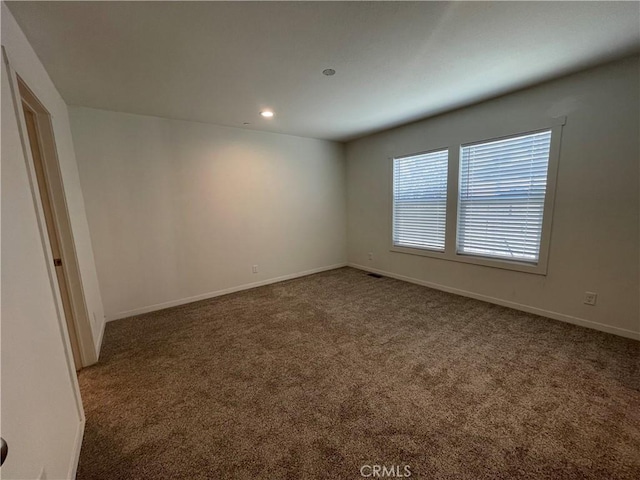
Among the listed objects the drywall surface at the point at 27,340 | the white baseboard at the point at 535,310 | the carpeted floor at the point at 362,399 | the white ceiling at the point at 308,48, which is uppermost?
the white ceiling at the point at 308,48

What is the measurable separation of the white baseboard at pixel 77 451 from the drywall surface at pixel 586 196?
12.8 feet

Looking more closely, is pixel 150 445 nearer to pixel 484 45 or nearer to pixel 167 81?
pixel 167 81

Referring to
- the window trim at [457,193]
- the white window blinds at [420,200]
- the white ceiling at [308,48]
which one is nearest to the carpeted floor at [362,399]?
the window trim at [457,193]

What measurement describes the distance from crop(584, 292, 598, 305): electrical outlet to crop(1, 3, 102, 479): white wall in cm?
400

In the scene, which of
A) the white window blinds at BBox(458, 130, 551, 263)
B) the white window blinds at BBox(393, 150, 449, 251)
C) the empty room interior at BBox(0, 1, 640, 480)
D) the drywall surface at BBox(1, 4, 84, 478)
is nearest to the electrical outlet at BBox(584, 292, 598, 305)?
the empty room interior at BBox(0, 1, 640, 480)

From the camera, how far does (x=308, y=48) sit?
1857 mm

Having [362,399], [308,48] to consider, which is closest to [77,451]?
[362,399]

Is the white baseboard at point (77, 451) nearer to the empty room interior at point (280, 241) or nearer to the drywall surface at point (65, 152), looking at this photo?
the empty room interior at point (280, 241)

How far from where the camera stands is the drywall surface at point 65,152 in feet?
4.82

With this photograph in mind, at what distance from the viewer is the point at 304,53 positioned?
1.91 meters

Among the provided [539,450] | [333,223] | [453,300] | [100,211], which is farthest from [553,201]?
[100,211]

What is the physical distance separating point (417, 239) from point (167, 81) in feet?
11.9

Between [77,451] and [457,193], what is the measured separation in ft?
13.5

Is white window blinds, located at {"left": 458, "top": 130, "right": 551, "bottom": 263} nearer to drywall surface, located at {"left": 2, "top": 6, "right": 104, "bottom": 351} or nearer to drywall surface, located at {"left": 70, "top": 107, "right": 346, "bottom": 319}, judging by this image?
drywall surface, located at {"left": 70, "top": 107, "right": 346, "bottom": 319}
